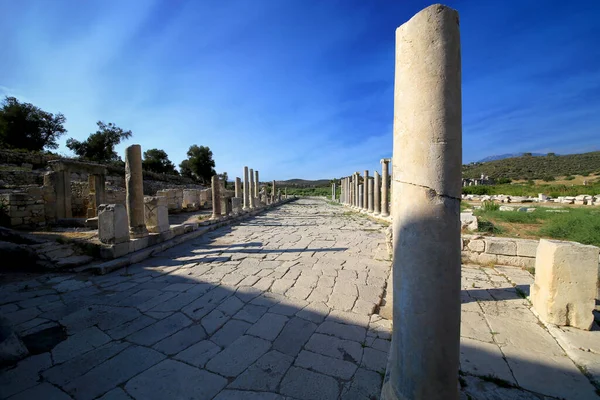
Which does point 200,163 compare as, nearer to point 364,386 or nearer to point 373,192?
point 373,192

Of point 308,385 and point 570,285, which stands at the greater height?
point 570,285

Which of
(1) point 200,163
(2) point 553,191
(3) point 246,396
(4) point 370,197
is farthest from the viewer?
(1) point 200,163

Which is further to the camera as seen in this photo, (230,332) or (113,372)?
(230,332)

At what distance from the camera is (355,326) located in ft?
9.62

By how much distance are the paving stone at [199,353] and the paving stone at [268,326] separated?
41 cm

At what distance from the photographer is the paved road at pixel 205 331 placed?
2074 millimetres

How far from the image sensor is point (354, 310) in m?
3.31

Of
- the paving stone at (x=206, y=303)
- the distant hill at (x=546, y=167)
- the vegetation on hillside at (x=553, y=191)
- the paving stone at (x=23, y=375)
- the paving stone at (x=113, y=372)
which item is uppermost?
the distant hill at (x=546, y=167)

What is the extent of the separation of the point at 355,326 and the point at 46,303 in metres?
4.25

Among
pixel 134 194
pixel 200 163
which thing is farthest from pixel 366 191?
pixel 200 163

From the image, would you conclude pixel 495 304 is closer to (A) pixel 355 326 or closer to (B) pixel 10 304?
(A) pixel 355 326

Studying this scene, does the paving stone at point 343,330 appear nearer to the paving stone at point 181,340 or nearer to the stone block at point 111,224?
the paving stone at point 181,340

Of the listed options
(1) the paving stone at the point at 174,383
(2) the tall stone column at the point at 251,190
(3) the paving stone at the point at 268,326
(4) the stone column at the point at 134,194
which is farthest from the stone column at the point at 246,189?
(1) the paving stone at the point at 174,383

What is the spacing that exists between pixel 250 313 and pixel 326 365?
1.30 meters
